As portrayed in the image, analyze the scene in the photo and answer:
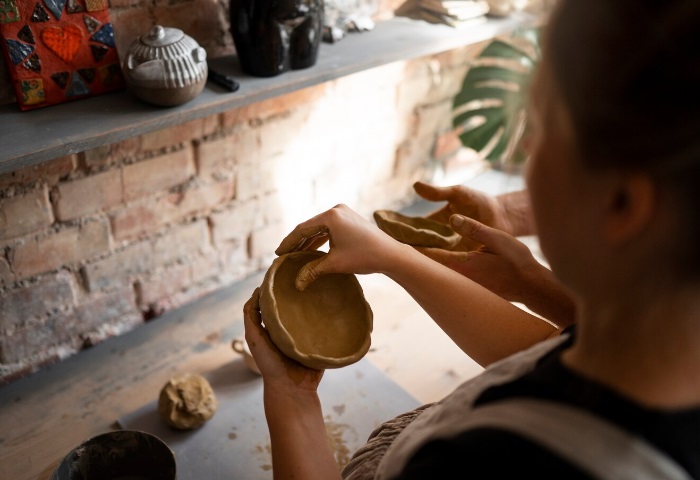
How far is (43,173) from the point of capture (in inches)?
56.5

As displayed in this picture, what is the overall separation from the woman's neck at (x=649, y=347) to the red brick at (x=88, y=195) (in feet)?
4.04

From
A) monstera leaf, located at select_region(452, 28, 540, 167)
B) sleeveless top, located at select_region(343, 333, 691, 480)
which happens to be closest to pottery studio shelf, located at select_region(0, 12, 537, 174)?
monstera leaf, located at select_region(452, 28, 540, 167)

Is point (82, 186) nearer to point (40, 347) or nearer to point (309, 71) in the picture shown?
point (40, 347)

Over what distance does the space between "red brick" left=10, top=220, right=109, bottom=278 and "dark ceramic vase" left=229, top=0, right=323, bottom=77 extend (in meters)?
0.54

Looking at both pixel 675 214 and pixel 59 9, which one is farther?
pixel 59 9

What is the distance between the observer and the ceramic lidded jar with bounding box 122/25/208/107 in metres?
1.30

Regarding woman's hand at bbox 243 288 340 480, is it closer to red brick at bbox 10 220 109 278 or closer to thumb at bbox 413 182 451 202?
thumb at bbox 413 182 451 202

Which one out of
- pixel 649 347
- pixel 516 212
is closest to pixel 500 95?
pixel 516 212

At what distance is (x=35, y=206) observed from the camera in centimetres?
145

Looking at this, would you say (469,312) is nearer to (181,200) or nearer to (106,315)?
(181,200)

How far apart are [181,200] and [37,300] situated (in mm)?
428

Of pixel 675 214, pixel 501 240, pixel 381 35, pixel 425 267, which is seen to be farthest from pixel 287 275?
pixel 381 35

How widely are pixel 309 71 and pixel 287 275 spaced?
635mm

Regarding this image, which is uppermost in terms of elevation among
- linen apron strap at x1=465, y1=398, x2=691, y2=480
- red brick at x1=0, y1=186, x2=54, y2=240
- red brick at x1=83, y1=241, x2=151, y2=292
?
linen apron strap at x1=465, y1=398, x2=691, y2=480
